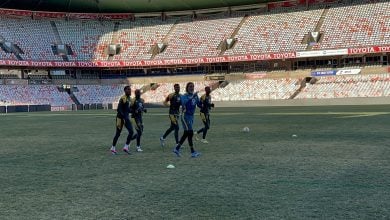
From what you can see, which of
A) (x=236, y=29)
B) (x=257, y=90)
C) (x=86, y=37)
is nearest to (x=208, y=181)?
(x=257, y=90)

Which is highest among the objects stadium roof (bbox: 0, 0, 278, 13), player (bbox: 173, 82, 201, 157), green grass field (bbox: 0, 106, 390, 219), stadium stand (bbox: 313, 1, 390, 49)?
stadium roof (bbox: 0, 0, 278, 13)

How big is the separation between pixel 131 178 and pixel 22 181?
2.29 m

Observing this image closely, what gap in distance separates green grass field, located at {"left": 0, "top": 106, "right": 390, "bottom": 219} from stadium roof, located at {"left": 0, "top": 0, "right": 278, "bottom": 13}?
157 feet

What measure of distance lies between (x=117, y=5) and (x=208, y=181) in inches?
2233

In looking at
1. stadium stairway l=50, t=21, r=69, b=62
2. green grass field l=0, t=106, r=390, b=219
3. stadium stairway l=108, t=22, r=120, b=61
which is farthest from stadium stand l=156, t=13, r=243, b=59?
green grass field l=0, t=106, r=390, b=219

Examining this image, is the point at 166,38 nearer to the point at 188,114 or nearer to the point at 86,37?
the point at 86,37

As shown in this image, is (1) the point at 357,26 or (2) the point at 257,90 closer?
(1) the point at 357,26

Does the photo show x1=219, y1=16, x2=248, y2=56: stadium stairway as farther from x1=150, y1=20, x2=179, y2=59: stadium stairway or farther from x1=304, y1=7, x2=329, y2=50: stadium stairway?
x1=304, y1=7, x2=329, y2=50: stadium stairway

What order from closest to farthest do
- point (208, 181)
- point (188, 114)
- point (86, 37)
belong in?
1. point (208, 181)
2. point (188, 114)
3. point (86, 37)

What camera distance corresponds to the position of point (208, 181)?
26.5 feet

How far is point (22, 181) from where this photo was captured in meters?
8.62

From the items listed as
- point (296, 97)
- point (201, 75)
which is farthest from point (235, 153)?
point (201, 75)

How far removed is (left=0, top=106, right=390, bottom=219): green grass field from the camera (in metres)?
6.02

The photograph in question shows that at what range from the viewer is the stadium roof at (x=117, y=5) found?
5791 cm
